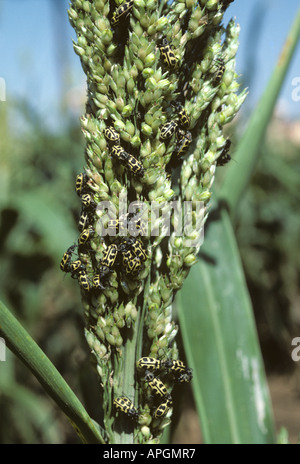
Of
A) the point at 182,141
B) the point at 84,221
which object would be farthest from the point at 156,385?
the point at 182,141

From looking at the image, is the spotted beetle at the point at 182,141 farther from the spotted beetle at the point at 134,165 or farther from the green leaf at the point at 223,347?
the green leaf at the point at 223,347

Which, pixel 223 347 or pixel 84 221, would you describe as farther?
pixel 223 347

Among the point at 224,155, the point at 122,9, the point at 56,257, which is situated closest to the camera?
the point at 122,9

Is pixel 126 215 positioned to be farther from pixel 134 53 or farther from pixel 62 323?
pixel 62 323

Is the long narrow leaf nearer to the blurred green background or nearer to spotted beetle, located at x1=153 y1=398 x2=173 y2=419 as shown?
spotted beetle, located at x1=153 y1=398 x2=173 y2=419

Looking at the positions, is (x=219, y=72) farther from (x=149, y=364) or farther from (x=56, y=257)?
(x=56, y=257)
